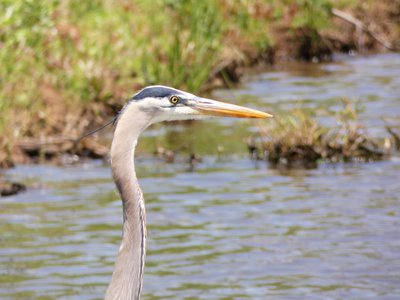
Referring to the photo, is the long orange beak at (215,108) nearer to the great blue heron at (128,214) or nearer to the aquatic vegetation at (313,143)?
the great blue heron at (128,214)

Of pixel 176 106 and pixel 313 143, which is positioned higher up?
pixel 176 106

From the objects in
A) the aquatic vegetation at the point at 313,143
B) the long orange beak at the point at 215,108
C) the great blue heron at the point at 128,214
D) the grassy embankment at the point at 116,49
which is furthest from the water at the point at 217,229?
the great blue heron at the point at 128,214

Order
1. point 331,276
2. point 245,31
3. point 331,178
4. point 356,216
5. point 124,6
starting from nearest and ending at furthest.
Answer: point 331,276 < point 356,216 < point 331,178 < point 124,6 < point 245,31

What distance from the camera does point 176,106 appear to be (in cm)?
634

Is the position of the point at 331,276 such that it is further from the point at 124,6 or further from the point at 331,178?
the point at 124,6

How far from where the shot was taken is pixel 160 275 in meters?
9.45

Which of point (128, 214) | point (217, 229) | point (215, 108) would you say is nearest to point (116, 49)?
point (217, 229)

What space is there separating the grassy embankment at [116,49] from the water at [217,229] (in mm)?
910

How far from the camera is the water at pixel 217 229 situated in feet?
30.0

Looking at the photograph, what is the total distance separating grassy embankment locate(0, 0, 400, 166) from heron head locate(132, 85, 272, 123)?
5.10m

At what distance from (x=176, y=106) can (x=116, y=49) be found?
10.9 metres

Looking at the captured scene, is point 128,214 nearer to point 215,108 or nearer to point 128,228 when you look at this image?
point 128,228

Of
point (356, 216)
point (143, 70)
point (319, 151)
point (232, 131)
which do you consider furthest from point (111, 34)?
point (356, 216)

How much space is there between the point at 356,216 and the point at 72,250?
2.66 metres
